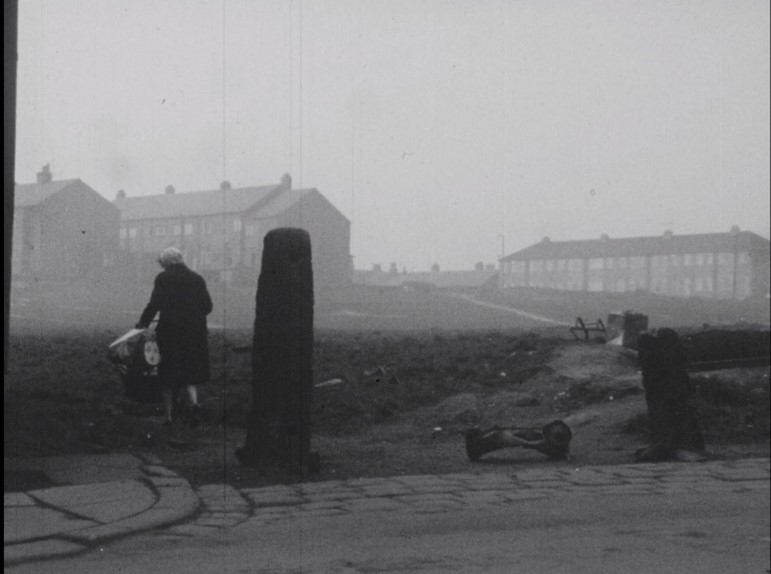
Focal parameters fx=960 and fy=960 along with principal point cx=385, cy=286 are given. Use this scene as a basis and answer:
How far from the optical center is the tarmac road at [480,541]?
13.2ft

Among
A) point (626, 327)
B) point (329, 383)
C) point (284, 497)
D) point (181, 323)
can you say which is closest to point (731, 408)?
point (626, 327)

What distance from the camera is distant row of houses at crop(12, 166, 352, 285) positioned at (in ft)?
16.3

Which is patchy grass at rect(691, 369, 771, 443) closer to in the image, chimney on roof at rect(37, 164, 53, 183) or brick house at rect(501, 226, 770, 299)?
brick house at rect(501, 226, 770, 299)

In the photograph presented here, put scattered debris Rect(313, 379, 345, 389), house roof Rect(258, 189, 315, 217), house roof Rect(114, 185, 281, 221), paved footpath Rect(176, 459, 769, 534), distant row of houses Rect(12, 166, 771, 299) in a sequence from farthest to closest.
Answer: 1. scattered debris Rect(313, 379, 345, 389)
2. house roof Rect(258, 189, 315, 217)
3. house roof Rect(114, 185, 281, 221)
4. paved footpath Rect(176, 459, 769, 534)
5. distant row of houses Rect(12, 166, 771, 299)

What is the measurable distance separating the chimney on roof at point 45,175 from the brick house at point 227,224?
63cm

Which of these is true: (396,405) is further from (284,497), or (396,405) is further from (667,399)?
Answer: (284,497)

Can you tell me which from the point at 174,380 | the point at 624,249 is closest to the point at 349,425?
the point at 174,380

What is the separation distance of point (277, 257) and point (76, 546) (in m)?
2.72

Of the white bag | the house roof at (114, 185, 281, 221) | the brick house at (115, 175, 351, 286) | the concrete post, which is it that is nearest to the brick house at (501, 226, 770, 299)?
the brick house at (115, 175, 351, 286)

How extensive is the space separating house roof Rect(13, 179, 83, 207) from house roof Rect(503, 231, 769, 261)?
108 inches

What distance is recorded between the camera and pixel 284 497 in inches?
223

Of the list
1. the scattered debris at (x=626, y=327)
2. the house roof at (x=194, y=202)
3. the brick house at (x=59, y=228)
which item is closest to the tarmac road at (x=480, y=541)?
the brick house at (x=59, y=228)

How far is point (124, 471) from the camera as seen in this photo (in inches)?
247

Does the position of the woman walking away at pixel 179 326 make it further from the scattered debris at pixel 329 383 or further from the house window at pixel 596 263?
the house window at pixel 596 263
